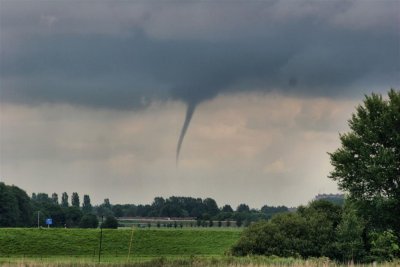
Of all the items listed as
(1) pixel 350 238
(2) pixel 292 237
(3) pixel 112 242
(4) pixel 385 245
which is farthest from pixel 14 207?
(4) pixel 385 245

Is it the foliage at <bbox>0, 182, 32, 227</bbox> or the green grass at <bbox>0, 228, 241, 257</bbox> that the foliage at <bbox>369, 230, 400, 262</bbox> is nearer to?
the green grass at <bbox>0, 228, 241, 257</bbox>

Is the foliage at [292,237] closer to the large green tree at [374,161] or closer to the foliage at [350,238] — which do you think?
the foliage at [350,238]

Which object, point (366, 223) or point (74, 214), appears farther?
point (74, 214)

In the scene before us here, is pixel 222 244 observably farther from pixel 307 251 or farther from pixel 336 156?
pixel 336 156

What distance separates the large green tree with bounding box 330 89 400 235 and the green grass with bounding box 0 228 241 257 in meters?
28.7

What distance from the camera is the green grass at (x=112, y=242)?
84.9 metres

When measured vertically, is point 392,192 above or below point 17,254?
above

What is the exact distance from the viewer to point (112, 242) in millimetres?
91750

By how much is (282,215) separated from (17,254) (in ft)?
106

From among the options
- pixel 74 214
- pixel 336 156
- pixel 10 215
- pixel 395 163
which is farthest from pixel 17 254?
pixel 74 214

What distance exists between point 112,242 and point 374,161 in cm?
4501

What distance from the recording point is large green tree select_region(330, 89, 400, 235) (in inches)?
2256

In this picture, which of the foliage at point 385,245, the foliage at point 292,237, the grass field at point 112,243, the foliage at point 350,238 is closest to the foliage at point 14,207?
the grass field at point 112,243

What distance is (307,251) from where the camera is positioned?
67.2 metres
